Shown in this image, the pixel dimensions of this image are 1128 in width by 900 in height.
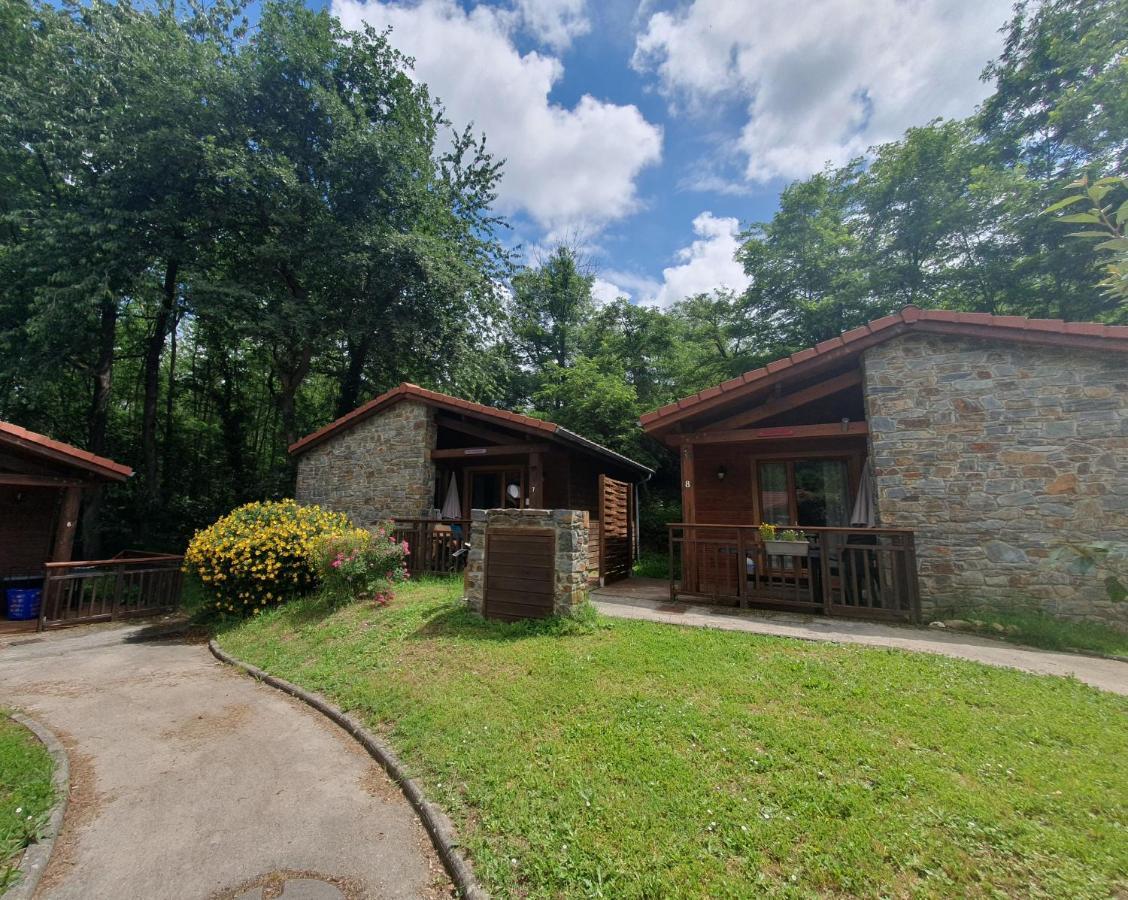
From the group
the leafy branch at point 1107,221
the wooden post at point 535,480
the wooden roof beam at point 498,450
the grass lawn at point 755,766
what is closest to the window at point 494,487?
the wooden roof beam at point 498,450

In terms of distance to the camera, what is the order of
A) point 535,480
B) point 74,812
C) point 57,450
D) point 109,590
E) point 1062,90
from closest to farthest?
point 74,812 → point 57,450 → point 109,590 → point 535,480 → point 1062,90

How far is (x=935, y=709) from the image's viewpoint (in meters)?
3.69

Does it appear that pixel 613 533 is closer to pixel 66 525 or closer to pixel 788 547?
pixel 788 547

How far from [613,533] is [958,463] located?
20.9 ft

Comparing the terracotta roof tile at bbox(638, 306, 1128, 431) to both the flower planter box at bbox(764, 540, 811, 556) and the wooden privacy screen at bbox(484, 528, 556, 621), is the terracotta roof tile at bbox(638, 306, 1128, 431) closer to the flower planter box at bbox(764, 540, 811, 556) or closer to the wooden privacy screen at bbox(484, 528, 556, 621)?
the flower planter box at bbox(764, 540, 811, 556)

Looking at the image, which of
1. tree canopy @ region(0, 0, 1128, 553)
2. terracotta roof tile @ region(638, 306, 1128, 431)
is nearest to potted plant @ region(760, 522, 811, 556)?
terracotta roof tile @ region(638, 306, 1128, 431)

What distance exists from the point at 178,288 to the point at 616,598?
1730cm

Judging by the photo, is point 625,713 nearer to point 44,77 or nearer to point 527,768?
point 527,768

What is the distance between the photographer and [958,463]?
7.04 meters

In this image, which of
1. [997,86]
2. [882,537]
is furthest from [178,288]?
[997,86]

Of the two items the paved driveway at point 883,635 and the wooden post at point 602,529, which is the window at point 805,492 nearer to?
the paved driveway at point 883,635

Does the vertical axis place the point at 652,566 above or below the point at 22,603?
above

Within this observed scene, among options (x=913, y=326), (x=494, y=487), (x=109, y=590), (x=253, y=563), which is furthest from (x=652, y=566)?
(x=109, y=590)

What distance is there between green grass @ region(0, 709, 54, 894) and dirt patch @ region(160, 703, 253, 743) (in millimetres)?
826
